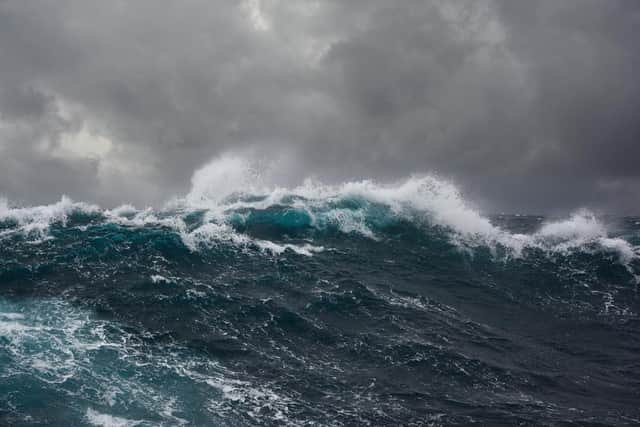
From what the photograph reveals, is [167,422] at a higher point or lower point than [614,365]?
lower

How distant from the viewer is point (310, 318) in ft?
145

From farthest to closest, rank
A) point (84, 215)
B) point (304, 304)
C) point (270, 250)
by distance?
point (84, 215), point (270, 250), point (304, 304)

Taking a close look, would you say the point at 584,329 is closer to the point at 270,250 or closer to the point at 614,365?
the point at 614,365

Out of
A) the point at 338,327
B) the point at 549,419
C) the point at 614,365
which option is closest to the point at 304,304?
the point at 338,327

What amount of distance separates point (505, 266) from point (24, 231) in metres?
65.3

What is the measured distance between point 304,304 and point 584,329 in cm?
2841

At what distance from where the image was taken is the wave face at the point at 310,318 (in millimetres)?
30375

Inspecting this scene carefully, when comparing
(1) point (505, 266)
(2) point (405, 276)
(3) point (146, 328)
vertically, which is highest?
(1) point (505, 266)

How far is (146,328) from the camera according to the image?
39.7 metres

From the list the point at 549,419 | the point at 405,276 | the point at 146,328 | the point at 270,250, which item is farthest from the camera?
the point at 270,250

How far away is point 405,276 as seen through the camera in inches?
2299

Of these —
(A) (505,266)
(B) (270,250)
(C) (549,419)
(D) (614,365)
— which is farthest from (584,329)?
(B) (270,250)

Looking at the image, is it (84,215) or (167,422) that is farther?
(84,215)

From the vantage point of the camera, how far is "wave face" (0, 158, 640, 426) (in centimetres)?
3038
